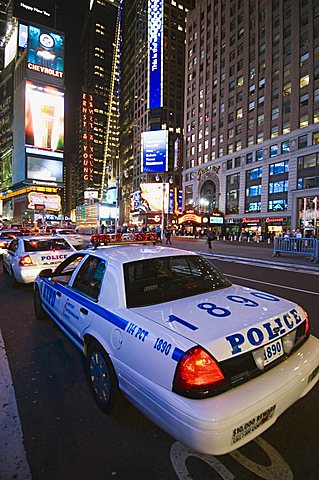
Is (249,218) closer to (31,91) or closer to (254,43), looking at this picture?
(254,43)

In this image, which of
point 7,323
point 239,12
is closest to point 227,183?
point 239,12

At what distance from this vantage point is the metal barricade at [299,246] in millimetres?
14445

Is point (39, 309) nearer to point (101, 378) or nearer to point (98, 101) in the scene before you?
point (101, 378)

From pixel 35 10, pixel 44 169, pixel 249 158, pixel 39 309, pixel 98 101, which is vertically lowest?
pixel 39 309

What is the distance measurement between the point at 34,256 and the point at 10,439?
5606 millimetres

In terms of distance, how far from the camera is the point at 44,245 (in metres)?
8.24

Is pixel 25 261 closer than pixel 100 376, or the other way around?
pixel 100 376

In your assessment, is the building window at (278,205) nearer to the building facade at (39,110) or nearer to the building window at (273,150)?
the building window at (273,150)

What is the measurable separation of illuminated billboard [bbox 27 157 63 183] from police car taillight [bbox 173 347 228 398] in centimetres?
8289

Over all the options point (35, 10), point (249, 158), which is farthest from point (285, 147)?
point (35, 10)

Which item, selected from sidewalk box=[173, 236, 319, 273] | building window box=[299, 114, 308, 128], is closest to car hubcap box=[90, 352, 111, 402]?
sidewalk box=[173, 236, 319, 273]

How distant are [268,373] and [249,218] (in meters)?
49.4

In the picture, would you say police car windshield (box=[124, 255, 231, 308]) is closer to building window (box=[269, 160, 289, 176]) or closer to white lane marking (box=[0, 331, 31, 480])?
white lane marking (box=[0, 331, 31, 480])

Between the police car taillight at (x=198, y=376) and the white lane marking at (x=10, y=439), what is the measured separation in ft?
4.26
